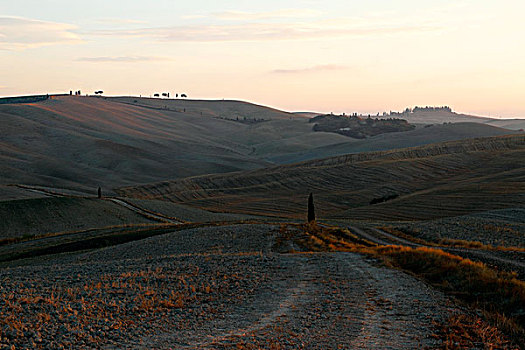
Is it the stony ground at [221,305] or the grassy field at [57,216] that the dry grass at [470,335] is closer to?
the stony ground at [221,305]

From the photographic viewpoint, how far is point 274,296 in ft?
62.7

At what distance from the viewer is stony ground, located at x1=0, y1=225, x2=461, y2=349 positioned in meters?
13.8

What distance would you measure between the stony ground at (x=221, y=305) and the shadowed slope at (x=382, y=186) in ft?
173

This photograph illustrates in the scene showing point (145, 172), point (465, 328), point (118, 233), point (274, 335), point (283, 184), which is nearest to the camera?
point (274, 335)

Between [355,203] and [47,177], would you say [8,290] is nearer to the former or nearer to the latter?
[355,203]

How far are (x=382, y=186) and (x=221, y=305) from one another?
10017 cm

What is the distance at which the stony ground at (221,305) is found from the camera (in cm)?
1383

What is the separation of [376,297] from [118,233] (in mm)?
35830

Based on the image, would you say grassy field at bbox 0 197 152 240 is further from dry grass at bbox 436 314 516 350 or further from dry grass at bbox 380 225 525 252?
dry grass at bbox 436 314 516 350

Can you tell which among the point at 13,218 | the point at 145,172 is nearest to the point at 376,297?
the point at 13,218

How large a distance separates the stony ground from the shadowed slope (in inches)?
2078

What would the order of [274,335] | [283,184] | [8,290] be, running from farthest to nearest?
[283,184]
[8,290]
[274,335]

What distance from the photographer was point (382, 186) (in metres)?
115

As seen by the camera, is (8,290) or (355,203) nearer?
(8,290)
